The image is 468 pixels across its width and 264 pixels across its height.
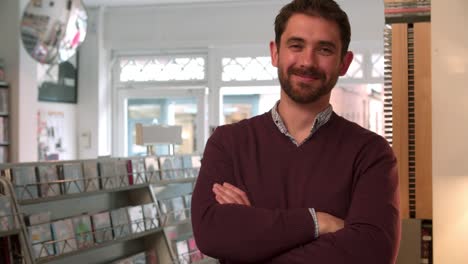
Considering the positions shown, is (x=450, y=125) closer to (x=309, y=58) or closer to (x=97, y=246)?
(x=309, y=58)

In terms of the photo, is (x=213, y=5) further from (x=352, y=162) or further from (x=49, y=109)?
(x=352, y=162)

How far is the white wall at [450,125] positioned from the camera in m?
1.84

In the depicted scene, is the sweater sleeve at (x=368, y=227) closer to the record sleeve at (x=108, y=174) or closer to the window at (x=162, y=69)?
the record sleeve at (x=108, y=174)

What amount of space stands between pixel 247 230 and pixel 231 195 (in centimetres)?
10

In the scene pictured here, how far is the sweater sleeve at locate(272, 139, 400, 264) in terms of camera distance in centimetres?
154

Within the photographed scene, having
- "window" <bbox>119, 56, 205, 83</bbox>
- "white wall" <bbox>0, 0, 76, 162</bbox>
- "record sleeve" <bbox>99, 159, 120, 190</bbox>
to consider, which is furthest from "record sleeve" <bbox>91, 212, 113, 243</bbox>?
"window" <bbox>119, 56, 205, 83</bbox>

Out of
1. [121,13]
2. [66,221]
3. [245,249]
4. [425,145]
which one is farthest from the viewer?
[121,13]

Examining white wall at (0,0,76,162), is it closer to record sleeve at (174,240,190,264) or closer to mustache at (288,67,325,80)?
record sleeve at (174,240,190,264)

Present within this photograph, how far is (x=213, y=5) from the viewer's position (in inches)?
339

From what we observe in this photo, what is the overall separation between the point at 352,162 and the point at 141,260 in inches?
104

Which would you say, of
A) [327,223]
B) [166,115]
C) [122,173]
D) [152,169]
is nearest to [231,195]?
[327,223]

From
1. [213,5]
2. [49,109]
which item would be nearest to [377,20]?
[213,5]

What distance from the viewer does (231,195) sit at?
5.26ft

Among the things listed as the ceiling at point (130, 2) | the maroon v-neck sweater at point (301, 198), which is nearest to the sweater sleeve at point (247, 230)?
the maroon v-neck sweater at point (301, 198)
